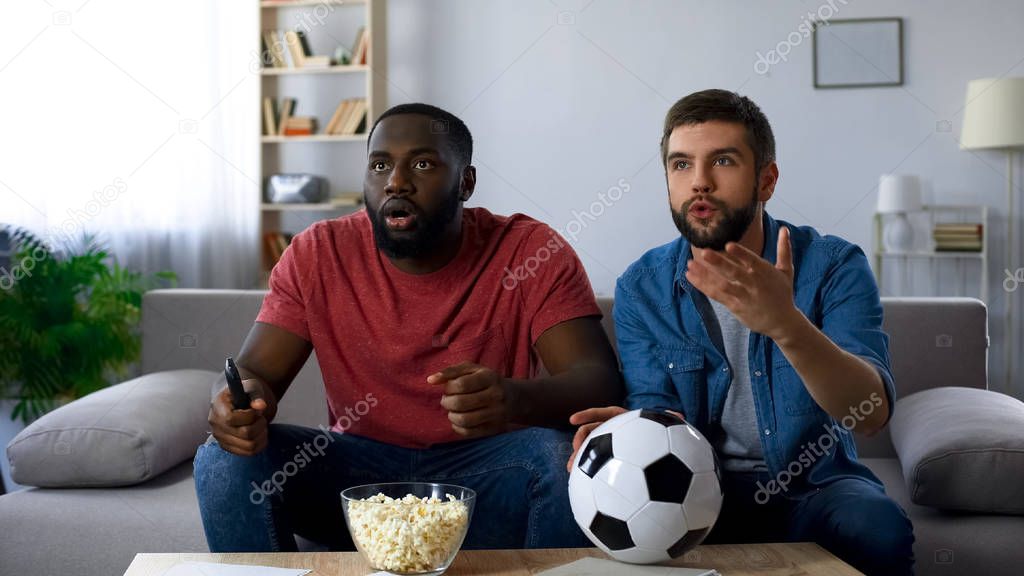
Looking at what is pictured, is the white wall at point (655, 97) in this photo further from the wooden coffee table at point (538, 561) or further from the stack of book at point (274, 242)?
the wooden coffee table at point (538, 561)

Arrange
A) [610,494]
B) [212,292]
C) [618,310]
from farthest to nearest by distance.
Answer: [212,292]
[618,310]
[610,494]

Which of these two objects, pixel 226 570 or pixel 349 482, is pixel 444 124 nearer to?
pixel 349 482

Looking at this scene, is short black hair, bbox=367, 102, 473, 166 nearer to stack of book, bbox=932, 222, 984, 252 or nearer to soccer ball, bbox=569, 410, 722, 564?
soccer ball, bbox=569, 410, 722, 564

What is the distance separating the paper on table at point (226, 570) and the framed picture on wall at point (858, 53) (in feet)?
13.7

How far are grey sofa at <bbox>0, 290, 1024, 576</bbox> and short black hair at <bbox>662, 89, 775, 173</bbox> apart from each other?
25.4 inches

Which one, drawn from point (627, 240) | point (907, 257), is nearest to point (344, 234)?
point (627, 240)

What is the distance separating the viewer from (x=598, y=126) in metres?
5.08

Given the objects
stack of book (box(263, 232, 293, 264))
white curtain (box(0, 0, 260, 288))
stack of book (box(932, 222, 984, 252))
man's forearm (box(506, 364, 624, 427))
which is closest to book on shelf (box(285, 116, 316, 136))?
white curtain (box(0, 0, 260, 288))

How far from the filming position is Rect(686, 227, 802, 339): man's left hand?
51.8 inches

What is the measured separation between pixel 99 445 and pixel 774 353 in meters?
1.29

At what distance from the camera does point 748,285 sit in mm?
1329

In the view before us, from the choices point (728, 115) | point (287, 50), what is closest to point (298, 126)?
point (287, 50)

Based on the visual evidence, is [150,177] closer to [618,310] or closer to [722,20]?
[722,20]

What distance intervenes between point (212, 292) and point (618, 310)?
105cm
